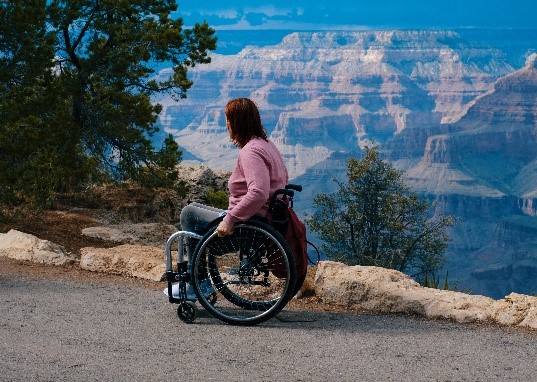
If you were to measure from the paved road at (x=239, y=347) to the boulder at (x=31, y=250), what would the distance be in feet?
6.66

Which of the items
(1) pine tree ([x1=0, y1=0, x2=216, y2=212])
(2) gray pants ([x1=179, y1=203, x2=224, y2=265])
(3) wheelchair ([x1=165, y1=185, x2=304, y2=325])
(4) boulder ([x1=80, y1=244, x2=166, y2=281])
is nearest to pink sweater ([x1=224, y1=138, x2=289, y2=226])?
(3) wheelchair ([x1=165, y1=185, x2=304, y2=325])

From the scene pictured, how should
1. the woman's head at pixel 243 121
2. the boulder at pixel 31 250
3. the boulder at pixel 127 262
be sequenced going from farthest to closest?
the boulder at pixel 31 250, the boulder at pixel 127 262, the woman's head at pixel 243 121

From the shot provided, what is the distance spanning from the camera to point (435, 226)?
33.0 metres

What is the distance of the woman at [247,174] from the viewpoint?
22.4 feet

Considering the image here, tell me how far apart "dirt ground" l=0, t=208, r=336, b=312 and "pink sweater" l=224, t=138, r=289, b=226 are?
1.42 m

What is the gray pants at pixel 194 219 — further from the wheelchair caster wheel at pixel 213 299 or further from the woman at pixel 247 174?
the wheelchair caster wheel at pixel 213 299

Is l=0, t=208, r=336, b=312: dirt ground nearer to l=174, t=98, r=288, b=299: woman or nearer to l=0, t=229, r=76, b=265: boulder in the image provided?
l=0, t=229, r=76, b=265: boulder

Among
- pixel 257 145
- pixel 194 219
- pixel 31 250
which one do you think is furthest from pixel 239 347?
pixel 31 250

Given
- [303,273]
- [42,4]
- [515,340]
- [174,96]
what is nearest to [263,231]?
[303,273]

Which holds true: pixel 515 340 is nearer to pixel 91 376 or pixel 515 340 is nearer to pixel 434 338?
pixel 434 338

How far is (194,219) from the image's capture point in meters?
7.20

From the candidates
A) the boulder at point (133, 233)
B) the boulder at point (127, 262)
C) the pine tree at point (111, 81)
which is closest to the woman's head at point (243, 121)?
the boulder at point (127, 262)

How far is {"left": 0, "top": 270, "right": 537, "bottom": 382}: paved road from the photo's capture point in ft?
18.9

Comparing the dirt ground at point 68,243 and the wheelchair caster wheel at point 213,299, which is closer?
the wheelchair caster wheel at point 213,299
